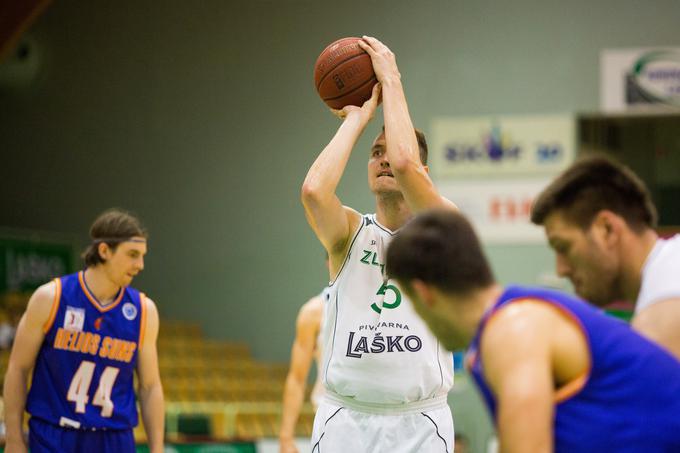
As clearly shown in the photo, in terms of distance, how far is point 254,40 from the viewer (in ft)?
49.3

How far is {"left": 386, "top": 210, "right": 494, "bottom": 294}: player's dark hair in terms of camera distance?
2229 millimetres

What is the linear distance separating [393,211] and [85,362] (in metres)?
1.92

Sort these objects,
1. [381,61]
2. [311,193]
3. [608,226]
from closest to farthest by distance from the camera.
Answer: [608,226]
[311,193]
[381,61]

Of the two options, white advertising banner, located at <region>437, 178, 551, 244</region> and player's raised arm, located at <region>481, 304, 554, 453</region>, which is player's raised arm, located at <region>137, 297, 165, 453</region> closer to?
player's raised arm, located at <region>481, 304, 554, 453</region>

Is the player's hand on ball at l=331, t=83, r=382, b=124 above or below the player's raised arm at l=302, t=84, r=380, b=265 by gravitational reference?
above

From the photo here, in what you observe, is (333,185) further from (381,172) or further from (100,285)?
(100,285)

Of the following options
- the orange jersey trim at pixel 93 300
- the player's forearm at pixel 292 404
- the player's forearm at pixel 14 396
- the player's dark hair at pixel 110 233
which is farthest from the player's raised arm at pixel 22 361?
the player's forearm at pixel 292 404

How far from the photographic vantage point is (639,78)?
13562mm

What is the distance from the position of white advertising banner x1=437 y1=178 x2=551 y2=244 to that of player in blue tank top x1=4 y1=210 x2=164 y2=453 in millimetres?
Result: 9274

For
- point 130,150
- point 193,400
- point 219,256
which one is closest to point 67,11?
point 130,150

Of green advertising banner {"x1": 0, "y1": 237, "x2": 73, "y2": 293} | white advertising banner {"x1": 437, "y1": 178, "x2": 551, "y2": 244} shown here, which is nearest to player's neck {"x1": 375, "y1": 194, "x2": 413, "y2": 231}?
white advertising banner {"x1": 437, "y1": 178, "x2": 551, "y2": 244}

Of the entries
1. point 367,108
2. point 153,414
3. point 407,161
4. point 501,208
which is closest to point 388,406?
point 407,161

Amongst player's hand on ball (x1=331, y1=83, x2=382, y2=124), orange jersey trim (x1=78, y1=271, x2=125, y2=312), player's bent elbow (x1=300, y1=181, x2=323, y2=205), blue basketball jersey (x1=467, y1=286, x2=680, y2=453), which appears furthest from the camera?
orange jersey trim (x1=78, y1=271, x2=125, y2=312)

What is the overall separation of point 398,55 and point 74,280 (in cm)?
987
